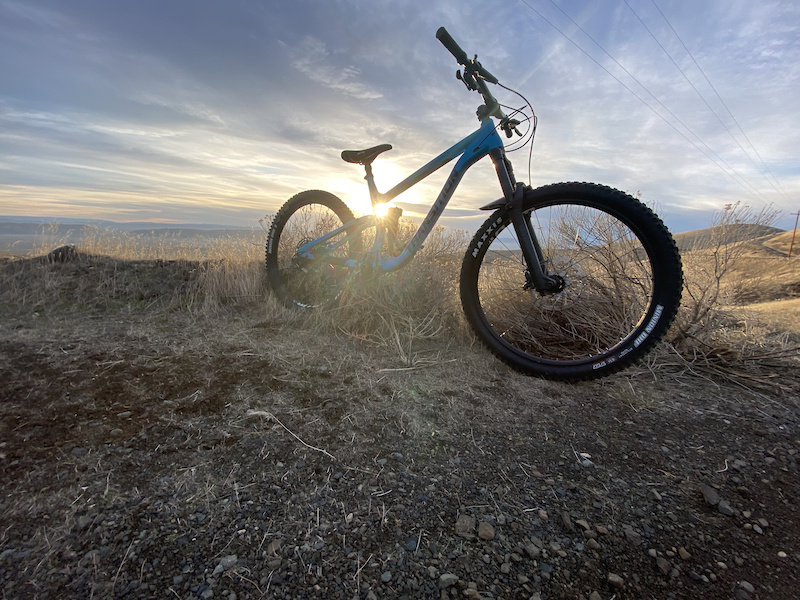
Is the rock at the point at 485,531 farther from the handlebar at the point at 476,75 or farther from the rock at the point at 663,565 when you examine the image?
the handlebar at the point at 476,75

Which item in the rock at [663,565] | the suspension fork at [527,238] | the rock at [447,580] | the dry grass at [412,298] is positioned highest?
the suspension fork at [527,238]

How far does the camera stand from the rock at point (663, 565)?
3.64ft

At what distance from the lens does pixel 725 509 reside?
1347 millimetres

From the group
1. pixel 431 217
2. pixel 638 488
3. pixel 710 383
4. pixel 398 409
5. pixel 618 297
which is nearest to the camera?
pixel 638 488

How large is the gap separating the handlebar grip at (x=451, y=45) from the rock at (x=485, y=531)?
112 inches

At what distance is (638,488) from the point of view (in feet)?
4.80

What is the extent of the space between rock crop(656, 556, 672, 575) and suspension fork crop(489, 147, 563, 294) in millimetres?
1519

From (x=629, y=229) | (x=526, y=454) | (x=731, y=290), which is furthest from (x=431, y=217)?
(x=731, y=290)

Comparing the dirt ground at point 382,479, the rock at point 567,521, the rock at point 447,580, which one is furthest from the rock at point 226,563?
the rock at point 567,521

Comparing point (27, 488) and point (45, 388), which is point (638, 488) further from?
point (45, 388)

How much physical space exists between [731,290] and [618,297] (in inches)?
34.5

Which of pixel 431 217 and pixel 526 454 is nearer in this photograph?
pixel 526 454

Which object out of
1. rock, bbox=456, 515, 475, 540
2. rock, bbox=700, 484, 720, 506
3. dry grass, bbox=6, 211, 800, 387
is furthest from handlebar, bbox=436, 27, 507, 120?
rock, bbox=456, 515, 475, 540

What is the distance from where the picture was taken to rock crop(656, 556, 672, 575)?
1.11m
